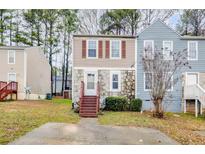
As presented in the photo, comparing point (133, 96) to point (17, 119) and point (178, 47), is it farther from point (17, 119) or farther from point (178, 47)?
point (17, 119)

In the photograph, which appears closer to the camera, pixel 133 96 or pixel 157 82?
pixel 157 82

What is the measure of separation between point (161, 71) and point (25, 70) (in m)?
7.43

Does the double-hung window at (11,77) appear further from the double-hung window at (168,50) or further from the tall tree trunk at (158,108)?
the double-hung window at (168,50)

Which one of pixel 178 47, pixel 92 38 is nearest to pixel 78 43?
pixel 92 38

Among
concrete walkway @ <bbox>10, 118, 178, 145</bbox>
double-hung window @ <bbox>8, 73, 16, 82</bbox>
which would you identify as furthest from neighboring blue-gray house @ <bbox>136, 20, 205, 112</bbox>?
double-hung window @ <bbox>8, 73, 16, 82</bbox>

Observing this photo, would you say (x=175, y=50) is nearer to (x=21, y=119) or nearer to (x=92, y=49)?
(x=92, y=49)

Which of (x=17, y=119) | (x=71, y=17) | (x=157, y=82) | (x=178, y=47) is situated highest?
(x=71, y=17)

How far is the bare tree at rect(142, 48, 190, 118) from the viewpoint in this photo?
13.5 m

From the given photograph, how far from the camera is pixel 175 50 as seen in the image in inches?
584

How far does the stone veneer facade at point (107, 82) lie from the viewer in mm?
15148

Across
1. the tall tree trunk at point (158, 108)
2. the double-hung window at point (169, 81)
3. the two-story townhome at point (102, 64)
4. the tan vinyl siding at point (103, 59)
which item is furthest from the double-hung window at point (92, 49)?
the tall tree trunk at point (158, 108)

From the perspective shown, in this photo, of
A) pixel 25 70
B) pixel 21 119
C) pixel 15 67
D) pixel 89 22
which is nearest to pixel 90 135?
pixel 21 119
